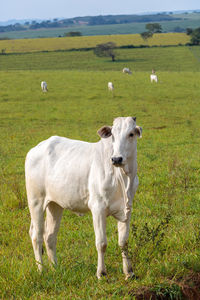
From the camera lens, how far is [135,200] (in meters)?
9.37

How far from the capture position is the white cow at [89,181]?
5.30 m

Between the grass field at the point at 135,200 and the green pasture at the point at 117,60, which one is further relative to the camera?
the green pasture at the point at 117,60

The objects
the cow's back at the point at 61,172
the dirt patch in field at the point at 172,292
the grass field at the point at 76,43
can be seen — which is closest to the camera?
the dirt patch in field at the point at 172,292

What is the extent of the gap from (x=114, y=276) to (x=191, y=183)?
5.64 m

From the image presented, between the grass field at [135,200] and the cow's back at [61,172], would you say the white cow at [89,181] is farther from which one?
the grass field at [135,200]

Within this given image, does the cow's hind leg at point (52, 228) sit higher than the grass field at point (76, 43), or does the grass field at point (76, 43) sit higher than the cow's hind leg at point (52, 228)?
the cow's hind leg at point (52, 228)

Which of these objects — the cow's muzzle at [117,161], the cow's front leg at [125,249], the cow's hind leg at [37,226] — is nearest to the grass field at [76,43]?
the cow's hind leg at [37,226]

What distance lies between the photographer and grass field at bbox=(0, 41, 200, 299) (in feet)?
17.5

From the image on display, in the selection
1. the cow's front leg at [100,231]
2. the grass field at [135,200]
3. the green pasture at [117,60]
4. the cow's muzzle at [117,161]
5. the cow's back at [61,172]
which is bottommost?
the green pasture at [117,60]

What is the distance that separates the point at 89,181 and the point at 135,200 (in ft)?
13.0

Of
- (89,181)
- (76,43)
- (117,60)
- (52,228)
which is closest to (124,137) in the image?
(89,181)

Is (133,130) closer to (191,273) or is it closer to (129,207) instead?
(129,207)

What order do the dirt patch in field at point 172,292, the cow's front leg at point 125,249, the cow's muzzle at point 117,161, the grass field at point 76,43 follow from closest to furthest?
the cow's muzzle at point 117,161
the dirt patch in field at point 172,292
the cow's front leg at point 125,249
the grass field at point 76,43

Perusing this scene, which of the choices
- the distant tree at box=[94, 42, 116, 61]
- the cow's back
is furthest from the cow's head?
the distant tree at box=[94, 42, 116, 61]
